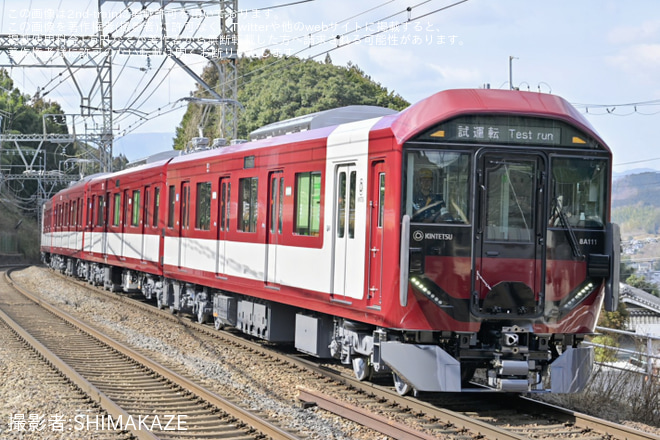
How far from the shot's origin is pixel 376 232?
9.62 meters

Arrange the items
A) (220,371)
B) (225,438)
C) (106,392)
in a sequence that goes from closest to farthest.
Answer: (225,438) → (106,392) → (220,371)

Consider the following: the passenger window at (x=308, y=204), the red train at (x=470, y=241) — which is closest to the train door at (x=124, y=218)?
the passenger window at (x=308, y=204)

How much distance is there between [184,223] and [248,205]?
12.5ft

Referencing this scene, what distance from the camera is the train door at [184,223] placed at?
16906 millimetres

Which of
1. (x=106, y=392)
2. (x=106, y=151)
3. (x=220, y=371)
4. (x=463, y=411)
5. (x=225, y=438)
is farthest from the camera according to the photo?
(x=106, y=151)

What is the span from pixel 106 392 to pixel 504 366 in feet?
14.6

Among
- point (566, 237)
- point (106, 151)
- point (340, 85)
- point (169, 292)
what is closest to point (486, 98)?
point (566, 237)

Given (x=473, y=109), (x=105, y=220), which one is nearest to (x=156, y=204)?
(x=105, y=220)

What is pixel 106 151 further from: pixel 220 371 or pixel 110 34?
pixel 220 371

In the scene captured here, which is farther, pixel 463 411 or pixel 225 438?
pixel 463 411

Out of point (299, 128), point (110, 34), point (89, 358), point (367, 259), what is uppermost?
point (110, 34)

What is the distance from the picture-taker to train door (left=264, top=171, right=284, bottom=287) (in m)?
12.4

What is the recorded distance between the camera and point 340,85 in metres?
55.7

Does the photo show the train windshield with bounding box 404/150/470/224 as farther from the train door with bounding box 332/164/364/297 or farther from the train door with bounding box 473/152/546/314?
the train door with bounding box 332/164/364/297
